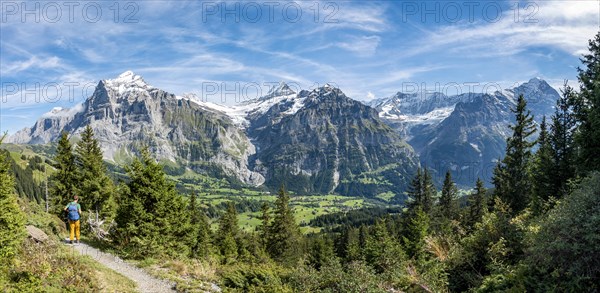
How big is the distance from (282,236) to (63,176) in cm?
4191

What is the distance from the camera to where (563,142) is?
36.4 meters

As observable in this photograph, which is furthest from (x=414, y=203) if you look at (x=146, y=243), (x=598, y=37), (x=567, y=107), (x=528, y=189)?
(x=146, y=243)

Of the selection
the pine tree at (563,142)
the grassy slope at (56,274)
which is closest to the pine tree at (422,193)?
the pine tree at (563,142)

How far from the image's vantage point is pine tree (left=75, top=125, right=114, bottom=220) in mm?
39969

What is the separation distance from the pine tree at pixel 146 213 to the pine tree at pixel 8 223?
830 centimetres

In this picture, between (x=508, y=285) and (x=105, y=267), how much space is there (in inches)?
716

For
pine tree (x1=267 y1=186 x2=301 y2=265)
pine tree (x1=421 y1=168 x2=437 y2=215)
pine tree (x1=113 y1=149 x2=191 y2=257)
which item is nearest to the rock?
pine tree (x1=113 y1=149 x2=191 y2=257)

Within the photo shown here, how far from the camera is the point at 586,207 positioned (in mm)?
11078

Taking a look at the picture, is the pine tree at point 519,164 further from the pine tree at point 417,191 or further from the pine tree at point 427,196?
the pine tree at point 427,196

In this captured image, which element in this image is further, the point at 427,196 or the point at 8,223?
the point at 427,196

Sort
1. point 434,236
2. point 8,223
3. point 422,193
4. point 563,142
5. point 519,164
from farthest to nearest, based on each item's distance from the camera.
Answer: point 422,193
point 519,164
point 563,142
point 434,236
point 8,223

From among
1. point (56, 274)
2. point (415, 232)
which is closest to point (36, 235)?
point (56, 274)

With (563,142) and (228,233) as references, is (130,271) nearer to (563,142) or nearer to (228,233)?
(563,142)

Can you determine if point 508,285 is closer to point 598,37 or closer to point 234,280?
point 234,280
